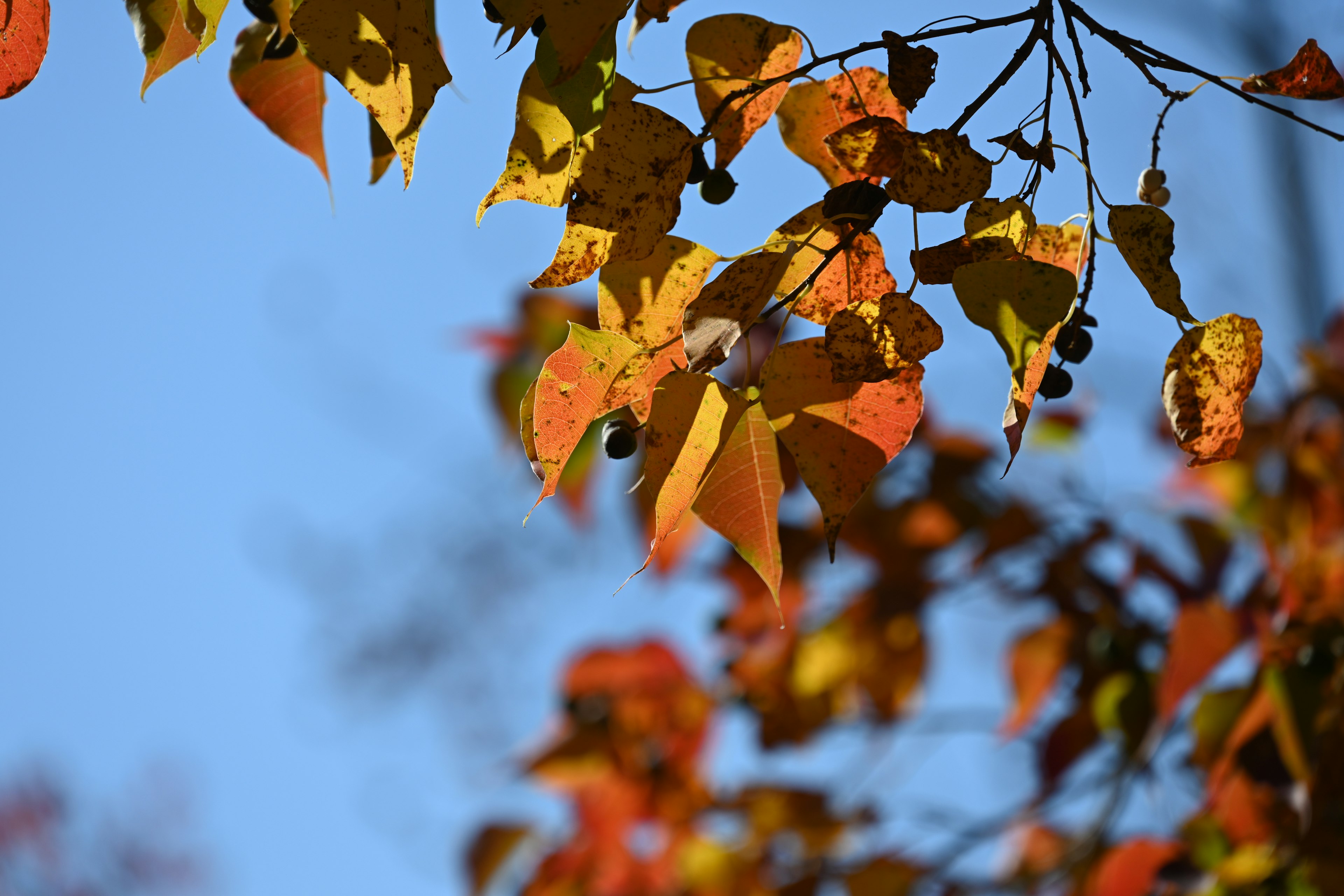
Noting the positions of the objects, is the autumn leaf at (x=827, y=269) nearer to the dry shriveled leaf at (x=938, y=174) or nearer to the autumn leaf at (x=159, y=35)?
the dry shriveled leaf at (x=938, y=174)

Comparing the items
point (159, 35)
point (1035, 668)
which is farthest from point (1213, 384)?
point (1035, 668)

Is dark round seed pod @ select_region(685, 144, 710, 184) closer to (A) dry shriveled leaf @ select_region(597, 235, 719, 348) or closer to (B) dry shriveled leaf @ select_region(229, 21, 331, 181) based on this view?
(A) dry shriveled leaf @ select_region(597, 235, 719, 348)

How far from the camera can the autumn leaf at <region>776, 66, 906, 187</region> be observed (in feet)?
1.91

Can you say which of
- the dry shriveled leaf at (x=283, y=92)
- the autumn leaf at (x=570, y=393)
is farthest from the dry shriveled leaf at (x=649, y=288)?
the dry shriveled leaf at (x=283, y=92)

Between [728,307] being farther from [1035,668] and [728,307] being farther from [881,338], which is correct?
[1035,668]

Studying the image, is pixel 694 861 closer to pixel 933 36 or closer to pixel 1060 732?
pixel 1060 732

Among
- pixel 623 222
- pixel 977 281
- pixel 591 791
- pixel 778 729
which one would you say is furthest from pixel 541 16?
pixel 591 791

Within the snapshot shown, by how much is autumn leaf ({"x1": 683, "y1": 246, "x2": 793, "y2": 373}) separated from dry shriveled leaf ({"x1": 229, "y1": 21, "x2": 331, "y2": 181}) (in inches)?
14.3

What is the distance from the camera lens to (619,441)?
22.5 inches

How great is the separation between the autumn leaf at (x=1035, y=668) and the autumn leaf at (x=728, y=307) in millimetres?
1060

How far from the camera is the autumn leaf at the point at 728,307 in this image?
44 centimetres

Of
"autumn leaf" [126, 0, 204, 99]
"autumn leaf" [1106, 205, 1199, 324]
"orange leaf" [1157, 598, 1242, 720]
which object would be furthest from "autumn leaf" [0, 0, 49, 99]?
"orange leaf" [1157, 598, 1242, 720]

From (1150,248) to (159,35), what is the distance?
537 millimetres

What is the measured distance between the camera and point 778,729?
1.67m
